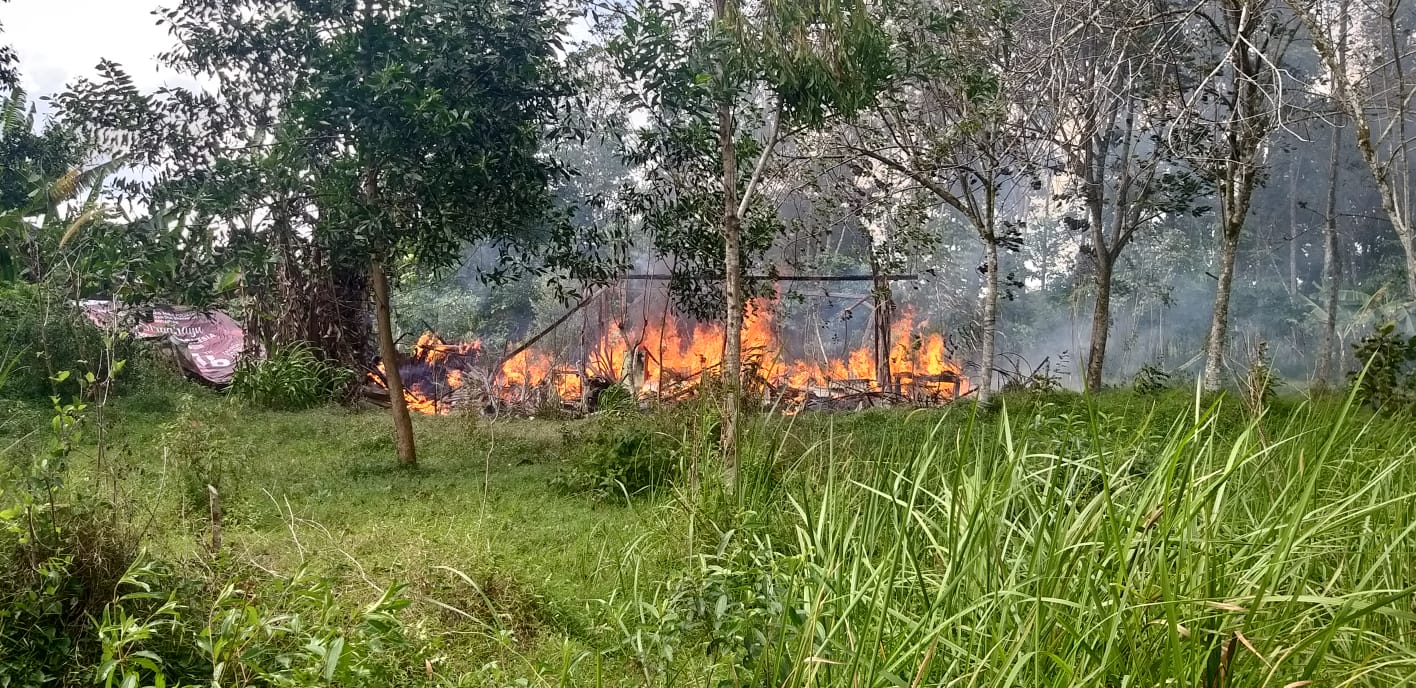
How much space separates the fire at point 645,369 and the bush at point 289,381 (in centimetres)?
87

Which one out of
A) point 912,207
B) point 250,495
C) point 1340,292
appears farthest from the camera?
point 1340,292

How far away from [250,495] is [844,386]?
27.1 ft

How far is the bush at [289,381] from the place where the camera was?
9.28 meters

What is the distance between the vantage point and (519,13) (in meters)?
5.88

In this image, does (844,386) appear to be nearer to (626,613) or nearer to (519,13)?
(519,13)

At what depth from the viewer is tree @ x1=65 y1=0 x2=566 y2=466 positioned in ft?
18.2

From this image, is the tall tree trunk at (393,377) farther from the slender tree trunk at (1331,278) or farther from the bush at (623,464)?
the slender tree trunk at (1331,278)

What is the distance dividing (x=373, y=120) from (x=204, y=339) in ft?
23.9

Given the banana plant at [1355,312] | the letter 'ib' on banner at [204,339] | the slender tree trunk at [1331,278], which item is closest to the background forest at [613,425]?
the letter 'ib' on banner at [204,339]

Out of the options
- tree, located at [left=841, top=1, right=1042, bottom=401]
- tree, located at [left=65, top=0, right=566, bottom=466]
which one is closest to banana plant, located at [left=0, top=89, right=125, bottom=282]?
tree, located at [left=65, top=0, right=566, bottom=466]

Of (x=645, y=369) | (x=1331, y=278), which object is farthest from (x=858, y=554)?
(x=1331, y=278)

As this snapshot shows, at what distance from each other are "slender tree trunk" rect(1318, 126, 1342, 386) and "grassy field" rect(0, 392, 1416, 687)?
10.1 metres

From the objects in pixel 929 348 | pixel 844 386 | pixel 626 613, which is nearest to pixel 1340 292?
pixel 929 348

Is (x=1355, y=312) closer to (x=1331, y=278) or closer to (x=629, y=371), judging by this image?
(x=1331, y=278)
